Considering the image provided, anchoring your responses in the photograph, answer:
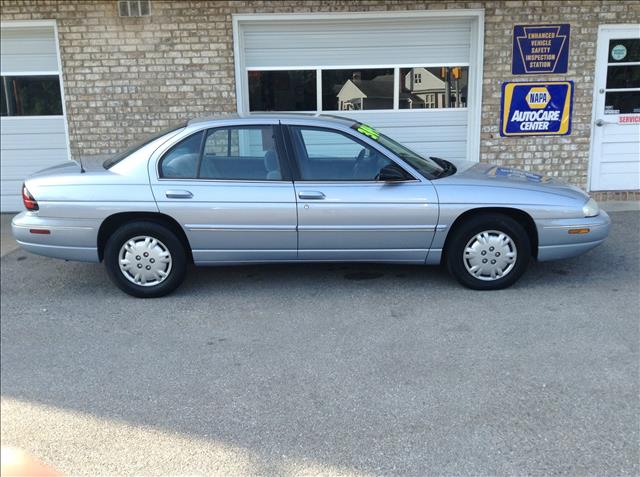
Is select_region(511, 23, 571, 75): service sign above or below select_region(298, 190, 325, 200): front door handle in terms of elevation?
above

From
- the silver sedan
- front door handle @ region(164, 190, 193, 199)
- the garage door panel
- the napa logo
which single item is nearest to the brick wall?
the napa logo

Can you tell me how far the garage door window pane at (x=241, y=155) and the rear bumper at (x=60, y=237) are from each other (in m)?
1.08

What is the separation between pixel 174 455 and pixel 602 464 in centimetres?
213

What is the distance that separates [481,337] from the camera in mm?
4469

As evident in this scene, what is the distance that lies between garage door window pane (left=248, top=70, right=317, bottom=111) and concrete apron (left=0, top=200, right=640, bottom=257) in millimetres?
3523

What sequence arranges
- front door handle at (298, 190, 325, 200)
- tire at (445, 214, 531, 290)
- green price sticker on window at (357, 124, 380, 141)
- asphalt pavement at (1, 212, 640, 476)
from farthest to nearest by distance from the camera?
green price sticker on window at (357, 124, 380, 141) → tire at (445, 214, 531, 290) → front door handle at (298, 190, 325, 200) → asphalt pavement at (1, 212, 640, 476)

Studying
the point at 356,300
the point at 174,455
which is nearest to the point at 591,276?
the point at 356,300

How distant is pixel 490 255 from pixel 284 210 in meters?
1.80

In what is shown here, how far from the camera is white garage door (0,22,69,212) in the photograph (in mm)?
8266

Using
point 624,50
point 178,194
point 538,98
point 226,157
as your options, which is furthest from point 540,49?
point 178,194

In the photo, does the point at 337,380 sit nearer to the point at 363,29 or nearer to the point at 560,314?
the point at 560,314

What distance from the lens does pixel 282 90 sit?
8.49 meters

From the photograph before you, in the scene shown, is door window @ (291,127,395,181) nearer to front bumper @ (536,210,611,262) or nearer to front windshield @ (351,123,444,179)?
front windshield @ (351,123,444,179)

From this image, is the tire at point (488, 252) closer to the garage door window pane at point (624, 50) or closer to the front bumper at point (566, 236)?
the front bumper at point (566, 236)
